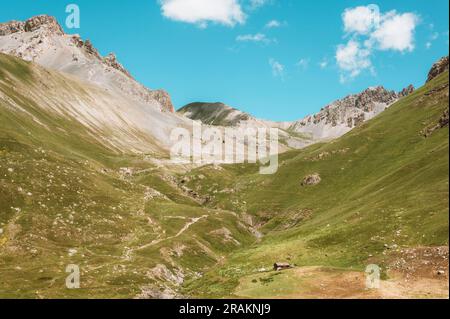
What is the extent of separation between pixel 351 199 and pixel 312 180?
124 ft

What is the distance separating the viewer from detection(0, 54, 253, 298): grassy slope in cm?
6694

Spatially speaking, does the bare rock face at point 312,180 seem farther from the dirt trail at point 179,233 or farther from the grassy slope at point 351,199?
the dirt trail at point 179,233

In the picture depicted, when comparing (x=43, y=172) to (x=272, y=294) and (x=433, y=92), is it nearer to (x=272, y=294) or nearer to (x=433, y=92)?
(x=272, y=294)

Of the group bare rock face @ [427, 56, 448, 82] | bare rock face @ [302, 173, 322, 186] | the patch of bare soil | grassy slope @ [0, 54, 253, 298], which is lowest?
the patch of bare soil

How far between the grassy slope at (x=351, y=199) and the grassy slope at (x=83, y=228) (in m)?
9.47

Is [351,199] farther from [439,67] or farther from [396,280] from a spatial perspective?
[439,67]

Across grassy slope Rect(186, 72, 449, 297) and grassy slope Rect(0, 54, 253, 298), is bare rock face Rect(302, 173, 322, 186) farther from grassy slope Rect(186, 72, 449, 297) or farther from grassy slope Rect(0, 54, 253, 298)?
grassy slope Rect(0, 54, 253, 298)

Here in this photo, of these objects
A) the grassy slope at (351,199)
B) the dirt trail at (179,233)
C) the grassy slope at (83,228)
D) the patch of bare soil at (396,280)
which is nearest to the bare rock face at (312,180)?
the grassy slope at (351,199)

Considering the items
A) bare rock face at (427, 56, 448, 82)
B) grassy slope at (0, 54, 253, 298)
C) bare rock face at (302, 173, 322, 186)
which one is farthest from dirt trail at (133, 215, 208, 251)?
bare rock face at (427, 56, 448, 82)

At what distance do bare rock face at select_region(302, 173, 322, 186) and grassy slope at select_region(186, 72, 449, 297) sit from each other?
188cm

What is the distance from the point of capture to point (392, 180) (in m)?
93.9

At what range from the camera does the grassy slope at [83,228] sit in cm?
6694

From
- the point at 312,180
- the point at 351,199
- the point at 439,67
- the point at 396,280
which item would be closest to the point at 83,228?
the point at 351,199
